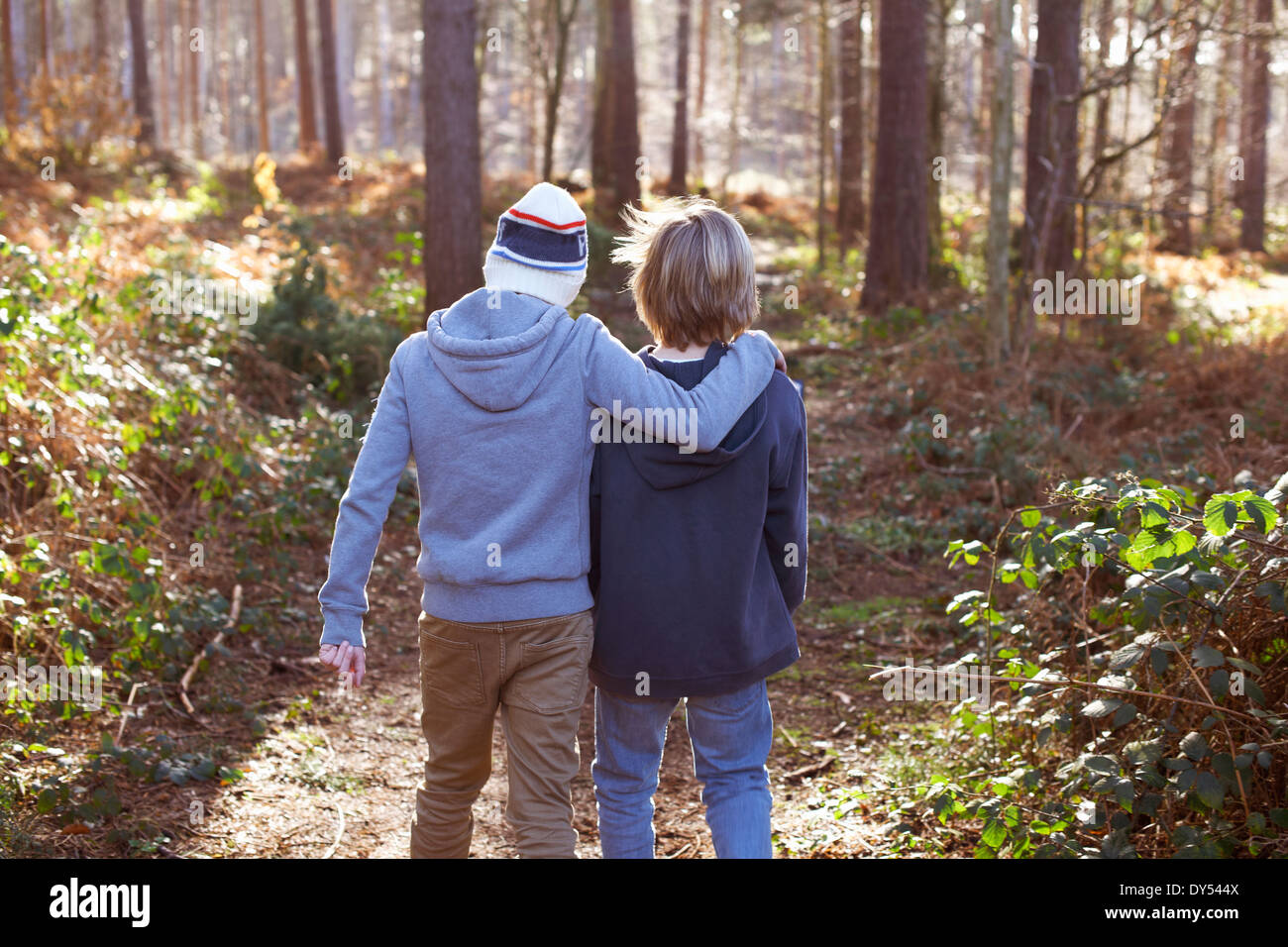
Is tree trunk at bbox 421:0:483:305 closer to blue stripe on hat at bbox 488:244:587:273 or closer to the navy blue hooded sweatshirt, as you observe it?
blue stripe on hat at bbox 488:244:587:273

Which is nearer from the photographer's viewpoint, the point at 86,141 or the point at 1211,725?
the point at 1211,725

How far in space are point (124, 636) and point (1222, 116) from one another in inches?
993

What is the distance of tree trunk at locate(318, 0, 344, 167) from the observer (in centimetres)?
2128

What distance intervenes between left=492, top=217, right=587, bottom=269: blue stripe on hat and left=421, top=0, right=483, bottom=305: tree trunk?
6.92 meters

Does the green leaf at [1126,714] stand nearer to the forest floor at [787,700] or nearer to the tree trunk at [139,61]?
the forest floor at [787,700]

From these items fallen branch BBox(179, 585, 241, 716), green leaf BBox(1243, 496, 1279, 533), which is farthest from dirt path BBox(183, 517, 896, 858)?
green leaf BBox(1243, 496, 1279, 533)

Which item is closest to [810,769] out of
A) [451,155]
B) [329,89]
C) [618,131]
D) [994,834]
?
[994,834]

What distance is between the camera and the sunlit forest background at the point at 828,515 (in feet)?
10.5

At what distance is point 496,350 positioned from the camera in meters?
2.52

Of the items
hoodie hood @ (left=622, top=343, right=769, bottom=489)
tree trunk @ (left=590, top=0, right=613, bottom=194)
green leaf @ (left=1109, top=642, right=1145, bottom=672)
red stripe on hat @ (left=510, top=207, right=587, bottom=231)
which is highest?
tree trunk @ (left=590, top=0, right=613, bottom=194)
